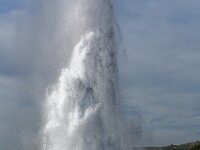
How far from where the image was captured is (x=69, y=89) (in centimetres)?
5178

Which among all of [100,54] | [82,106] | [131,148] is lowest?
[131,148]

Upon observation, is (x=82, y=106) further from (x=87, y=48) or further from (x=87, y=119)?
(x=87, y=48)

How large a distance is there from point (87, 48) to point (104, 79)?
361 cm

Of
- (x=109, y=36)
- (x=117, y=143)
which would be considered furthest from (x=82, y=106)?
(x=109, y=36)

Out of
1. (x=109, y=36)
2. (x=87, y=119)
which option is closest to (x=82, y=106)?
(x=87, y=119)

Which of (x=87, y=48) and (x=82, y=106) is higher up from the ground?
(x=87, y=48)

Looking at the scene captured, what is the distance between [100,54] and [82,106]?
5.93 m

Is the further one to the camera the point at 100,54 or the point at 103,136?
the point at 100,54

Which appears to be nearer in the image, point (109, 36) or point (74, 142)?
point (74, 142)

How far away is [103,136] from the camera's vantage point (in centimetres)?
5028

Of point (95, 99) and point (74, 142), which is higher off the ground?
point (95, 99)

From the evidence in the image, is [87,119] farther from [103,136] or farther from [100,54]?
[100,54]

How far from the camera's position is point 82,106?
51125 mm

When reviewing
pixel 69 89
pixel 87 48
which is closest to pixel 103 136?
pixel 69 89
